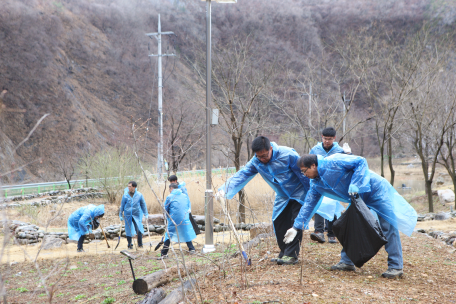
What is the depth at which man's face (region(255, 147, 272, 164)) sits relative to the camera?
421 centimetres

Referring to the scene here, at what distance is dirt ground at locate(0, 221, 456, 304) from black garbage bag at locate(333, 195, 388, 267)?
28 centimetres

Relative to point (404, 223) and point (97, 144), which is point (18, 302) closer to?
point (404, 223)

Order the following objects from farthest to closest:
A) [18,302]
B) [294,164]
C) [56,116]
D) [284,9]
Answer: [284,9] → [56,116] → [18,302] → [294,164]

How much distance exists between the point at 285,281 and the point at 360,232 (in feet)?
2.75

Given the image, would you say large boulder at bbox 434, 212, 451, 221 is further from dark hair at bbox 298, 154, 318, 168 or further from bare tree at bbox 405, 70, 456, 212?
dark hair at bbox 298, 154, 318, 168

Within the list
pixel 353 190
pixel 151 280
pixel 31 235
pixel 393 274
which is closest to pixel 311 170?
pixel 353 190

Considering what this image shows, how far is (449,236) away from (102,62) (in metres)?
32.8

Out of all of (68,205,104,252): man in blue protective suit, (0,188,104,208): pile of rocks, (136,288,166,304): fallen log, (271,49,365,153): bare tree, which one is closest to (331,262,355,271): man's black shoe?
(136,288,166,304): fallen log

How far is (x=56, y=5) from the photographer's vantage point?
34719 millimetres

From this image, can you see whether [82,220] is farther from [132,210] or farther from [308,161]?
[308,161]

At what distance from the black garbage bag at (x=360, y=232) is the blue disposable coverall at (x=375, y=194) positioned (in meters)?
0.19

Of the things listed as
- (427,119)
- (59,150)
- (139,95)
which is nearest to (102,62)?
(139,95)

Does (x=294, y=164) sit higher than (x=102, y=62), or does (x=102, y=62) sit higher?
(x=102, y=62)

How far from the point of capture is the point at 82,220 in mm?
7988
